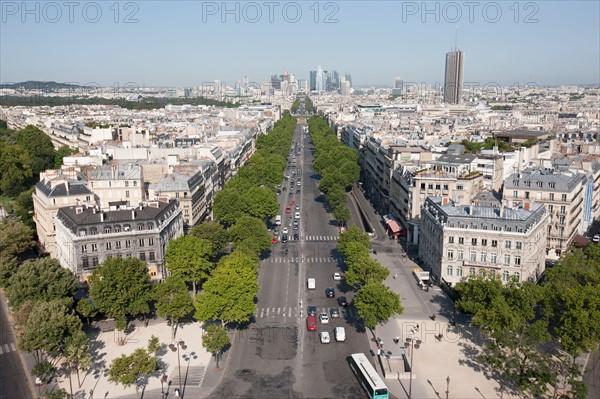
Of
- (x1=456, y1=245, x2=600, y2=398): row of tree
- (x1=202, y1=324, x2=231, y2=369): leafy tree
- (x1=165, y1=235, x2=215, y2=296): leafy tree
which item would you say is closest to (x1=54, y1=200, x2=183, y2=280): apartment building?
(x1=165, y1=235, x2=215, y2=296): leafy tree

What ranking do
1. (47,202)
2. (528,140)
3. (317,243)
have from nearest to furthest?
(47,202)
(317,243)
(528,140)

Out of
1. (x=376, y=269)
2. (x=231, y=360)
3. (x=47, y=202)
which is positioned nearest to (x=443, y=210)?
(x=376, y=269)

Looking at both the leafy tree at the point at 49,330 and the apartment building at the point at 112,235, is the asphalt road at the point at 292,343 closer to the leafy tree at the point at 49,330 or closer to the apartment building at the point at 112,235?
the apartment building at the point at 112,235

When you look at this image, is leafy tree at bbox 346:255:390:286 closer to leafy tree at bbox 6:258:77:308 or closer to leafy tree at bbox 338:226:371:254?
leafy tree at bbox 338:226:371:254

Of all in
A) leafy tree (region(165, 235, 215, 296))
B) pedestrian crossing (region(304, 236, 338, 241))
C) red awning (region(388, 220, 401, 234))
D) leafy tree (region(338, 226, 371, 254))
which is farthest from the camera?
pedestrian crossing (region(304, 236, 338, 241))

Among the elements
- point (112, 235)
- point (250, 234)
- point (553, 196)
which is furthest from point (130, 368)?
point (553, 196)

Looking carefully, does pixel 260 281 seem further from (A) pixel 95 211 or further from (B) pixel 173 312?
(A) pixel 95 211
